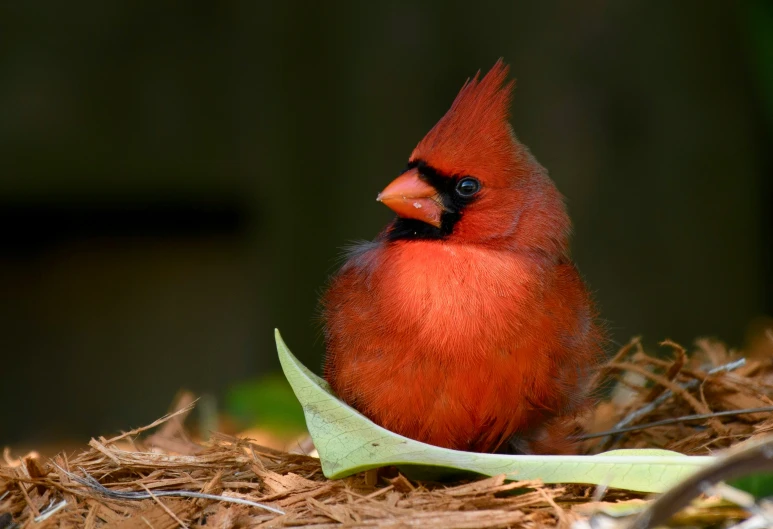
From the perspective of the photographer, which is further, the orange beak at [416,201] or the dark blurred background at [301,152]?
the dark blurred background at [301,152]

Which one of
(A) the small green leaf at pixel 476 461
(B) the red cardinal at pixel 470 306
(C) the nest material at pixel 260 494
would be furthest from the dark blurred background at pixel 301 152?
(A) the small green leaf at pixel 476 461

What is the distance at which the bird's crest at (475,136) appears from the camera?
8.04ft

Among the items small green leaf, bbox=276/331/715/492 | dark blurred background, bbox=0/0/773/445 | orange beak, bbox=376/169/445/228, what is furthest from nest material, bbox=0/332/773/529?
dark blurred background, bbox=0/0/773/445

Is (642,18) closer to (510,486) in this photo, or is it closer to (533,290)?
(533,290)

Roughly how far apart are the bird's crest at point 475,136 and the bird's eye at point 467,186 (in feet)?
0.07

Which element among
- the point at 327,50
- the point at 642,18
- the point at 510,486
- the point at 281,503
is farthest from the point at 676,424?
the point at 327,50

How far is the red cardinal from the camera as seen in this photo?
2.19 meters

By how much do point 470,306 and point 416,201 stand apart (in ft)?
1.20

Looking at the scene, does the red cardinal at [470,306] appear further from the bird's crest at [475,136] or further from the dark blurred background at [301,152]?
the dark blurred background at [301,152]

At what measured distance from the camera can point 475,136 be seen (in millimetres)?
2467

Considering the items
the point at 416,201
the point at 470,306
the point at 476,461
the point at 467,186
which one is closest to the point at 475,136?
the point at 467,186

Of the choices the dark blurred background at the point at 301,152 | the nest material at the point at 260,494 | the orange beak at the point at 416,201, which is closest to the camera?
the nest material at the point at 260,494

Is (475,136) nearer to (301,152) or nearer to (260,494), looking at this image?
(260,494)

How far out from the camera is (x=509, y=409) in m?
2.23
